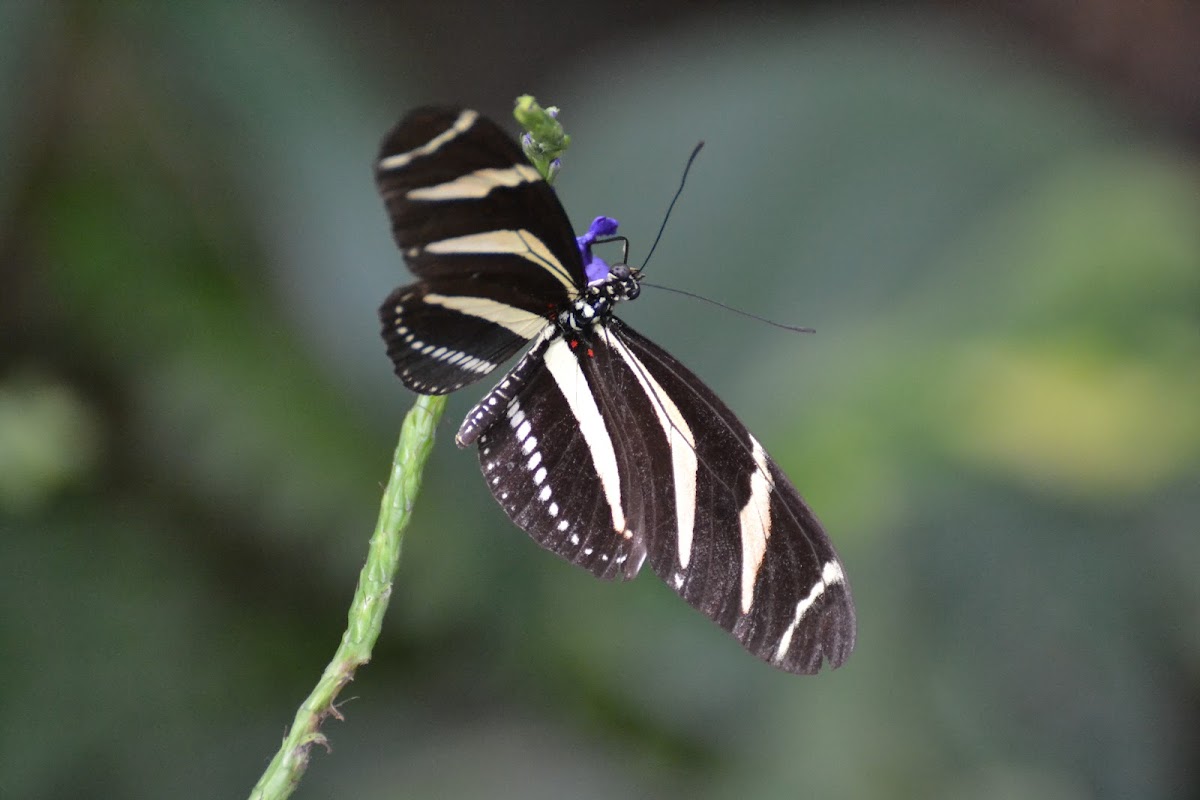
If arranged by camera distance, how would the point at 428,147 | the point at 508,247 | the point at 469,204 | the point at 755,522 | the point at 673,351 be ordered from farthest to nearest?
the point at 673,351, the point at 755,522, the point at 508,247, the point at 469,204, the point at 428,147

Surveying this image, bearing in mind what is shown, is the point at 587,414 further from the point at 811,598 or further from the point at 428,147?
the point at 428,147

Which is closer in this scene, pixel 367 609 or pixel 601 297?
pixel 367 609

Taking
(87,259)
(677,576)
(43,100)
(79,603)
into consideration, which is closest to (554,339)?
(677,576)

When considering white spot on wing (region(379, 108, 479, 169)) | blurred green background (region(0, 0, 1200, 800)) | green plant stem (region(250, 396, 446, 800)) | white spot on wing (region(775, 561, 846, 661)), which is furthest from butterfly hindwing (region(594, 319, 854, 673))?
blurred green background (region(0, 0, 1200, 800))

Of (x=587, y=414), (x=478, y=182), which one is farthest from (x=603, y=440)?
(x=478, y=182)

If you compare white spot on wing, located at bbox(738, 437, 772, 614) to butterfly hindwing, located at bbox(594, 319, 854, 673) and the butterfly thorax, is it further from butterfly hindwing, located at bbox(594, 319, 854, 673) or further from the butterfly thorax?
the butterfly thorax

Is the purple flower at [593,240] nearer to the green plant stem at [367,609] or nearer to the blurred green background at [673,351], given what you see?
the green plant stem at [367,609]

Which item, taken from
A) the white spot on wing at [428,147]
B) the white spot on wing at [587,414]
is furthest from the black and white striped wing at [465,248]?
the white spot on wing at [587,414]
